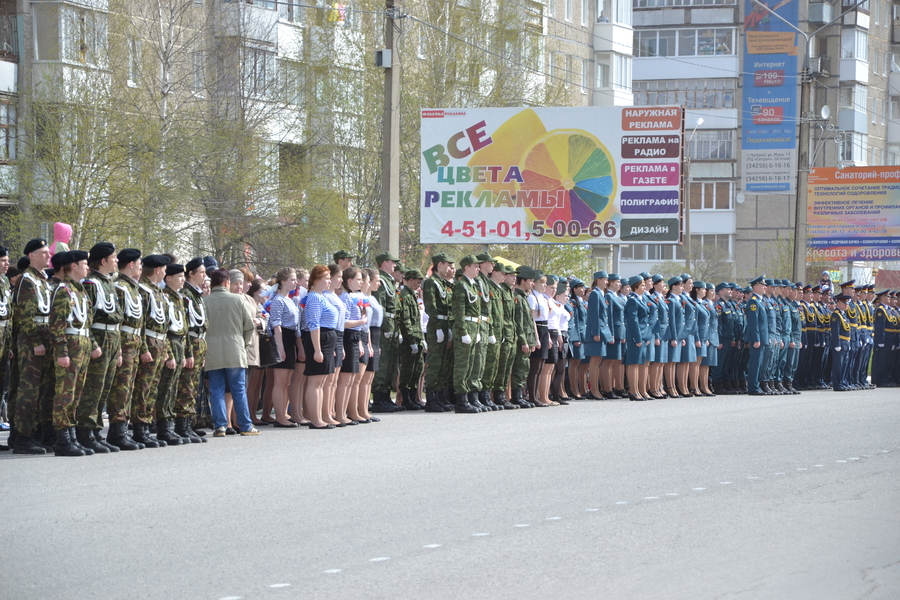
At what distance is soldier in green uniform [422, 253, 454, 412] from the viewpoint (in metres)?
17.2

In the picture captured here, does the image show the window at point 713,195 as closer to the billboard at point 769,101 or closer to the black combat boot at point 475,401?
the billboard at point 769,101

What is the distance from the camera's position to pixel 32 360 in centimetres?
1176

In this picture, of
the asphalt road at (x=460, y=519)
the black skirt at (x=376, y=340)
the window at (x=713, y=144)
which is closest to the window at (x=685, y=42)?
the window at (x=713, y=144)

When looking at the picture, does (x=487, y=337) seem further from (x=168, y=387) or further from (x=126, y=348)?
(x=126, y=348)

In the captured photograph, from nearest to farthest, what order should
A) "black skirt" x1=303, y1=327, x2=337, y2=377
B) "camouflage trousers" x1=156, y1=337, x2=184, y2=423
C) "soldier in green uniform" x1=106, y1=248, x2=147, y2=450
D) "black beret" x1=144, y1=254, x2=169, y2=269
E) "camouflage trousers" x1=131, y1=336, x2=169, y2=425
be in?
"soldier in green uniform" x1=106, y1=248, x2=147, y2=450 < "camouflage trousers" x1=131, y1=336, x2=169, y2=425 < "black beret" x1=144, y1=254, x2=169, y2=269 < "camouflage trousers" x1=156, y1=337, x2=184, y2=423 < "black skirt" x1=303, y1=327, x2=337, y2=377

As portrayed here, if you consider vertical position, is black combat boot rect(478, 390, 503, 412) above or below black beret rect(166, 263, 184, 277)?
below

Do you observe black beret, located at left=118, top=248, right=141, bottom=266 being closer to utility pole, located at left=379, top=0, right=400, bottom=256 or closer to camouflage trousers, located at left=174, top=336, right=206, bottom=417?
camouflage trousers, located at left=174, top=336, right=206, bottom=417

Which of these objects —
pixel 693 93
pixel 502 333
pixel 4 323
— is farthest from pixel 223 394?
pixel 693 93

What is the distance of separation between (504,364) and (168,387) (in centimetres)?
633

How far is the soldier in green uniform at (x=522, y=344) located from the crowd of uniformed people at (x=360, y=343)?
0.03 meters

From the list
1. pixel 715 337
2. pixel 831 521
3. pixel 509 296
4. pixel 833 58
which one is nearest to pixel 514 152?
pixel 715 337

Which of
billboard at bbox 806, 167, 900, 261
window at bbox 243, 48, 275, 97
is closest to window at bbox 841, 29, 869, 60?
billboard at bbox 806, 167, 900, 261

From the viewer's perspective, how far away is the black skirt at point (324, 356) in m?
14.3

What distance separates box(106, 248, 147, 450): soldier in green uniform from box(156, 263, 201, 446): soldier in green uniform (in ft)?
1.32
